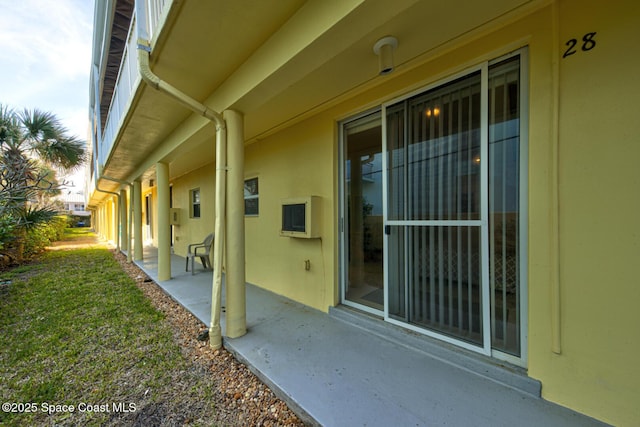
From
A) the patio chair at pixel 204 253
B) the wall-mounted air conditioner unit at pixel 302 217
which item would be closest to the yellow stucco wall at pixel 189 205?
the patio chair at pixel 204 253

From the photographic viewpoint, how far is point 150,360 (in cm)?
224

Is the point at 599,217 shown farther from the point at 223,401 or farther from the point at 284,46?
the point at 223,401

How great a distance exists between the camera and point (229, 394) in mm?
1797

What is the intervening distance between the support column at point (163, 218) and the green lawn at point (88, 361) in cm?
62

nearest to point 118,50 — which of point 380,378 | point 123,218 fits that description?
point 123,218

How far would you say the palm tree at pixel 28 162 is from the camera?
489 centimetres

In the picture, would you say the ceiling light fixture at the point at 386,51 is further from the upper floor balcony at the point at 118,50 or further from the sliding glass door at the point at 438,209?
the upper floor balcony at the point at 118,50

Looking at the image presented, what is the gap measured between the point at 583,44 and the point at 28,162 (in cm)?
974

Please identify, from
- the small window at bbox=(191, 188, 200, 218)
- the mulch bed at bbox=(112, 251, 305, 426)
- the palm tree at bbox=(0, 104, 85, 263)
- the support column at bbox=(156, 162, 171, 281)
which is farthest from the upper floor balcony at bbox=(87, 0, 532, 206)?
the palm tree at bbox=(0, 104, 85, 263)

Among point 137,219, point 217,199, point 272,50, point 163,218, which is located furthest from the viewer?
point 137,219

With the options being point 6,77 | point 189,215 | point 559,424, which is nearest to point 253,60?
point 559,424

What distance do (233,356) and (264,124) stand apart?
2937 millimetres

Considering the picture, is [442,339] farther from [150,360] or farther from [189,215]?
[189,215]

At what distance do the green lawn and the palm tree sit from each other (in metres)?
2.09
